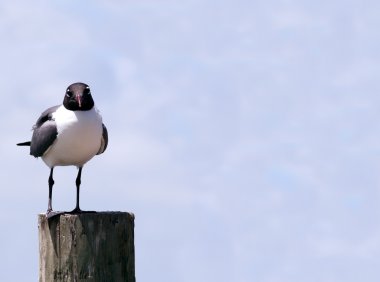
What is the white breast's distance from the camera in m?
8.37

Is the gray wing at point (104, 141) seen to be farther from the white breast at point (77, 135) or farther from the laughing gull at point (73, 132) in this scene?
the white breast at point (77, 135)

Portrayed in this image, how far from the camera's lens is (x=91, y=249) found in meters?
6.40

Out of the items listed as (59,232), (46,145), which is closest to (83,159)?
(46,145)

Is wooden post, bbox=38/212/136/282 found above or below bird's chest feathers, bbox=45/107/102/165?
below

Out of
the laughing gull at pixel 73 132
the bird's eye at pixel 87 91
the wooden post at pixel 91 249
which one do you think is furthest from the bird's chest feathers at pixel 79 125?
the wooden post at pixel 91 249

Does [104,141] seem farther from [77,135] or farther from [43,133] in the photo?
[43,133]

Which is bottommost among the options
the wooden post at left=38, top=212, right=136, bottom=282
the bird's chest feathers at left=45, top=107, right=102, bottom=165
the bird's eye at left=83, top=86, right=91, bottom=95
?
the wooden post at left=38, top=212, right=136, bottom=282

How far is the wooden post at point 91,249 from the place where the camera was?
251 inches

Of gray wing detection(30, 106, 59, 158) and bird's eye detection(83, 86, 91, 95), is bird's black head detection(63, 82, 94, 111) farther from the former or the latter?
gray wing detection(30, 106, 59, 158)

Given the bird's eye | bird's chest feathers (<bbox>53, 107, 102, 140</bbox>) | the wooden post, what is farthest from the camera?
the bird's eye

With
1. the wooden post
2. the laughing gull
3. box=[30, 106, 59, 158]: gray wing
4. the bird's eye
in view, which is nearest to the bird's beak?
the laughing gull

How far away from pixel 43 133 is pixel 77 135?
0.54 metres

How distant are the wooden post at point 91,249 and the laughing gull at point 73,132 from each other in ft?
5.36

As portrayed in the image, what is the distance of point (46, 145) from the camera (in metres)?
8.65
